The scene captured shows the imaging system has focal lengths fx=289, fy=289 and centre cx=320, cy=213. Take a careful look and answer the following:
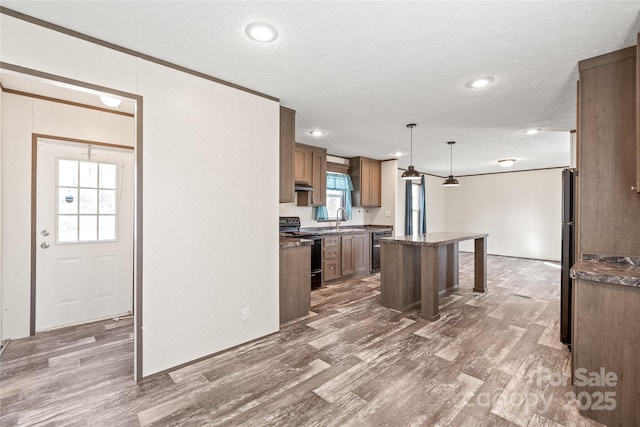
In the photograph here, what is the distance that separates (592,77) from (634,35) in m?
0.34

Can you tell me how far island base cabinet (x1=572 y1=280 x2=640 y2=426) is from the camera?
5.52 feet

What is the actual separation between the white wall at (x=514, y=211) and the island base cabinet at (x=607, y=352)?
6.78 m

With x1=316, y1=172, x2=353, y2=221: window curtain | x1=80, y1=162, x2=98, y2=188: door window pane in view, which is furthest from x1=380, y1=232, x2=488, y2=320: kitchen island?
x1=80, y1=162, x2=98, y2=188: door window pane

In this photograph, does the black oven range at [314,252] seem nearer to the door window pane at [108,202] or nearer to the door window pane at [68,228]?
the door window pane at [108,202]

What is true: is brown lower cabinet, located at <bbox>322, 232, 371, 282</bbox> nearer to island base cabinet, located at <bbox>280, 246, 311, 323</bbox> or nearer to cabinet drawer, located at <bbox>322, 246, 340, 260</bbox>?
cabinet drawer, located at <bbox>322, 246, 340, 260</bbox>

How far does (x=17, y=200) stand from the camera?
2.86 m

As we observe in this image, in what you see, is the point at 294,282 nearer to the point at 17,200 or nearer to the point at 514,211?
the point at 17,200

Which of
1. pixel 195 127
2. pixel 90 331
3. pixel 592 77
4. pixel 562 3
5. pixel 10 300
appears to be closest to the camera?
pixel 562 3

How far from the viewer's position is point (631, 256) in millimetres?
2115

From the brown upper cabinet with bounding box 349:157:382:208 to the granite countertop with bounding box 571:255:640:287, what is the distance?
4336mm

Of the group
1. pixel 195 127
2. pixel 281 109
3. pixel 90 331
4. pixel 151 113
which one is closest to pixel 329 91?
pixel 281 109

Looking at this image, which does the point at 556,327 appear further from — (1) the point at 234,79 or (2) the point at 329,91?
(1) the point at 234,79

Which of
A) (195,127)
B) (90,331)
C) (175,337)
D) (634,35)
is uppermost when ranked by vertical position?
(634,35)

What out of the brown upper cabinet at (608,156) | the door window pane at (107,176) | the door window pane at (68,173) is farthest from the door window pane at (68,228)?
the brown upper cabinet at (608,156)
